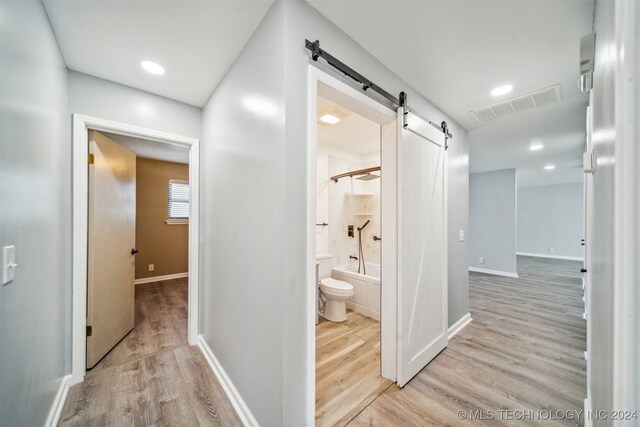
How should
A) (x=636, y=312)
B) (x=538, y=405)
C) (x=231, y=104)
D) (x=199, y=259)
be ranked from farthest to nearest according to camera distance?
1. (x=199, y=259)
2. (x=231, y=104)
3. (x=538, y=405)
4. (x=636, y=312)

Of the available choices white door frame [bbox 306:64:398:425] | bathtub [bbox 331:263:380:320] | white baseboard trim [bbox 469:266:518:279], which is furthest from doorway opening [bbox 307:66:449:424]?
white baseboard trim [bbox 469:266:518:279]

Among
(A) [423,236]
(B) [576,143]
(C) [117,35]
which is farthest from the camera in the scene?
(B) [576,143]

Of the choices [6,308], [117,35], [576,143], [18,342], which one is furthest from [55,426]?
[576,143]

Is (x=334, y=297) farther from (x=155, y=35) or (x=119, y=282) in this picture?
(x=155, y=35)

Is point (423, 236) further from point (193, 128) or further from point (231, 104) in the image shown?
point (193, 128)

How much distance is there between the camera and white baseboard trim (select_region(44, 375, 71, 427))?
142cm

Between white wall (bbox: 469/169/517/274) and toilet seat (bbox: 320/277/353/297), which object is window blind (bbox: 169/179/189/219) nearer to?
toilet seat (bbox: 320/277/353/297)

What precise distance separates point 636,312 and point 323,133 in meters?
3.35

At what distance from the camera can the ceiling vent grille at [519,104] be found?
221 cm

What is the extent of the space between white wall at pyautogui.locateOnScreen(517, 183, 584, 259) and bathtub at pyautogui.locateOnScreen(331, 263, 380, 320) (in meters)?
9.05

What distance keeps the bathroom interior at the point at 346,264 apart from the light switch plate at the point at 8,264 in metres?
1.65

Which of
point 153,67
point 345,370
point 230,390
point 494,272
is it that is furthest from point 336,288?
point 494,272

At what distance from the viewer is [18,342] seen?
3.38 ft

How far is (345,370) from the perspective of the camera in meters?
2.02
